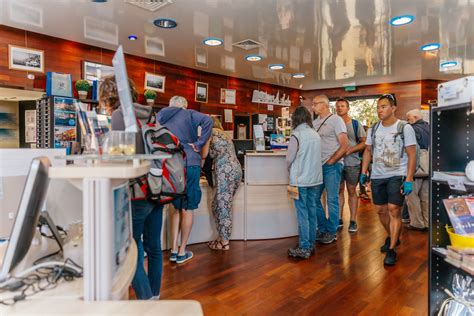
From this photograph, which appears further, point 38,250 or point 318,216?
point 318,216

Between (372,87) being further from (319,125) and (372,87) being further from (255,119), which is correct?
(319,125)

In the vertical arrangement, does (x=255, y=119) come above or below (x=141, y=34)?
below

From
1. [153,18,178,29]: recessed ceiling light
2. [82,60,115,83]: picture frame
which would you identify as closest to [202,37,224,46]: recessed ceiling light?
[153,18,178,29]: recessed ceiling light

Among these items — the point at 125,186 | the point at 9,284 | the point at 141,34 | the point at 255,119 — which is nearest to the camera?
the point at 9,284

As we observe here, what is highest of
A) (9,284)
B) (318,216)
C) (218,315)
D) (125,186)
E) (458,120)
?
(458,120)

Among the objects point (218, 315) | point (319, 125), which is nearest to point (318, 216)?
point (319, 125)

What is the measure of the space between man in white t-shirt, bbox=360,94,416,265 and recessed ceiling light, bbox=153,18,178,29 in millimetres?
2390

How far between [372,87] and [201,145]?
667 cm

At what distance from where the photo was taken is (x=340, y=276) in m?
3.09

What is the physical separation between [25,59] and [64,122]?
90cm

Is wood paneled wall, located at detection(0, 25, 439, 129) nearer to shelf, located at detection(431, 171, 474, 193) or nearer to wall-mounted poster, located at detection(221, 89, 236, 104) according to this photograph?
wall-mounted poster, located at detection(221, 89, 236, 104)

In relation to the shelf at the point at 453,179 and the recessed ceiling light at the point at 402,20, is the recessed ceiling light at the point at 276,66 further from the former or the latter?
the shelf at the point at 453,179

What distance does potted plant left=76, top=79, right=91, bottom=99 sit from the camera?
15.9 ft

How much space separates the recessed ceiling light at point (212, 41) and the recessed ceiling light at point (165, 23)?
0.68m
